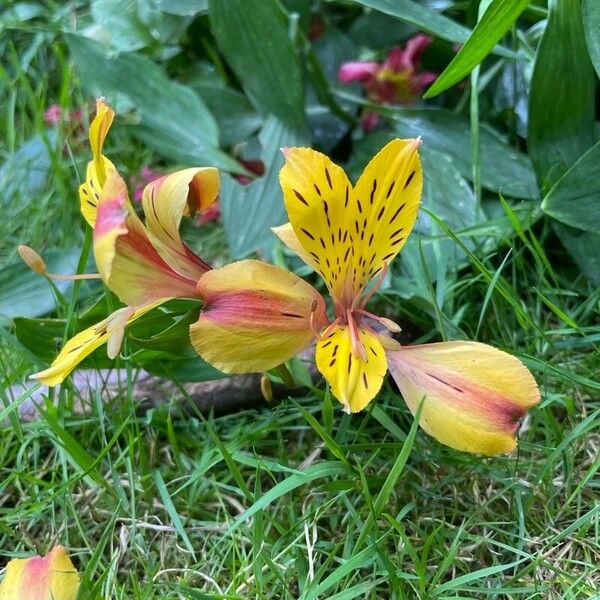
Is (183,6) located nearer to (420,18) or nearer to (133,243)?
(420,18)

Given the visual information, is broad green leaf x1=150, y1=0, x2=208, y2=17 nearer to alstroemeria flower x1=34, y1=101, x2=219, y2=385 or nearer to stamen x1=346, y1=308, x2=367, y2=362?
alstroemeria flower x1=34, y1=101, x2=219, y2=385

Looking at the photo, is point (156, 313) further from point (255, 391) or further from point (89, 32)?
point (89, 32)

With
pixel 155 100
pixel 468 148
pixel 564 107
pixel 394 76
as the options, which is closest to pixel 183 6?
pixel 155 100

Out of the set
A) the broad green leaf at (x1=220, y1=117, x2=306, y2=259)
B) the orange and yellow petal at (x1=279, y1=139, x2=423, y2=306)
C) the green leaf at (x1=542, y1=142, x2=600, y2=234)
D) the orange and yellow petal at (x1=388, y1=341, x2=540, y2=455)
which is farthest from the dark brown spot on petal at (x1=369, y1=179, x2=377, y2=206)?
the broad green leaf at (x1=220, y1=117, x2=306, y2=259)

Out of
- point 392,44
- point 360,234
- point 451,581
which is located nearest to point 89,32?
point 392,44

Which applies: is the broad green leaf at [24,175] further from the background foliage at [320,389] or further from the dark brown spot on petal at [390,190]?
the dark brown spot on petal at [390,190]

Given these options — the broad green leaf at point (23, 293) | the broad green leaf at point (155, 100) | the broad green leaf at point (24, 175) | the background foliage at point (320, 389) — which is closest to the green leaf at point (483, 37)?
the background foliage at point (320, 389)
